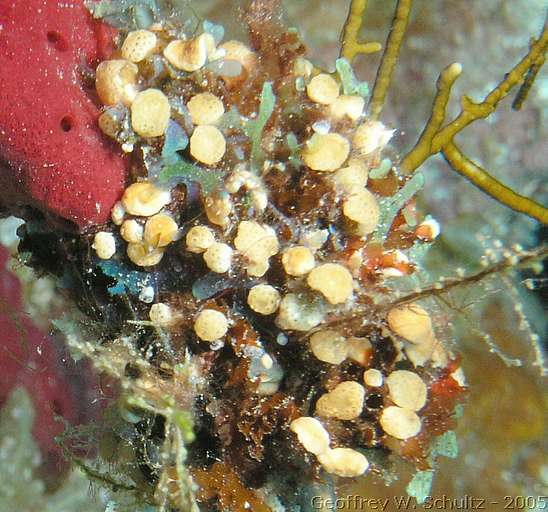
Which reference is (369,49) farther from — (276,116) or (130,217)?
(130,217)

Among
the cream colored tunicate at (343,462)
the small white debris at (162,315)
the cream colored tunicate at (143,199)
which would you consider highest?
the cream colored tunicate at (143,199)

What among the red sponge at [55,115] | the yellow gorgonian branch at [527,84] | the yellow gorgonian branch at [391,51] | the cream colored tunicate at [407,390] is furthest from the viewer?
the yellow gorgonian branch at [527,84]

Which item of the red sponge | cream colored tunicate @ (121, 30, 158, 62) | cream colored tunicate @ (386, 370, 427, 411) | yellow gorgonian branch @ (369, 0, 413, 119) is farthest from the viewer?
yellow gorgonian branch @ (369, 0, 413, 119)

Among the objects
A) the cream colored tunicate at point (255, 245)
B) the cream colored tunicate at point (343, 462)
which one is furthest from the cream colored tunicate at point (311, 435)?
the cream colored tunicate at point (255, 245)

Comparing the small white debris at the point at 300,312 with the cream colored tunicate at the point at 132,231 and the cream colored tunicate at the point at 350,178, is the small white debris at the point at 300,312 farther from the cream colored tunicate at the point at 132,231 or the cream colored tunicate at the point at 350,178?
the cream colored tunicate at the point at 132,231

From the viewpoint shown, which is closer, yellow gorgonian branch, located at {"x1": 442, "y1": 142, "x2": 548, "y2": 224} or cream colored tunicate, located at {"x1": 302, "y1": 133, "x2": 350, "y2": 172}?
cream colored tunicate, located at {"x1": 302, "y1": 133, "x2": 350, "y2": 172}

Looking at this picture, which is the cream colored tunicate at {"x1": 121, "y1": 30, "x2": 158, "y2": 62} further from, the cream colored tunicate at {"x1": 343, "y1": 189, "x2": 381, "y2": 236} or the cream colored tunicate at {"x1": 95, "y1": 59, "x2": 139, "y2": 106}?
the cream colored tunicate at {"x1": 343, "y1": 189, "x2": 381, "y2": 236}

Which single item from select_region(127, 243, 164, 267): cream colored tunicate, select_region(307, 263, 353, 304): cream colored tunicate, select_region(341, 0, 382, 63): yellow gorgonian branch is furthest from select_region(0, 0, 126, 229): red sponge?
select_region(341, 0, 382, 63): yellow gorgonian branch
